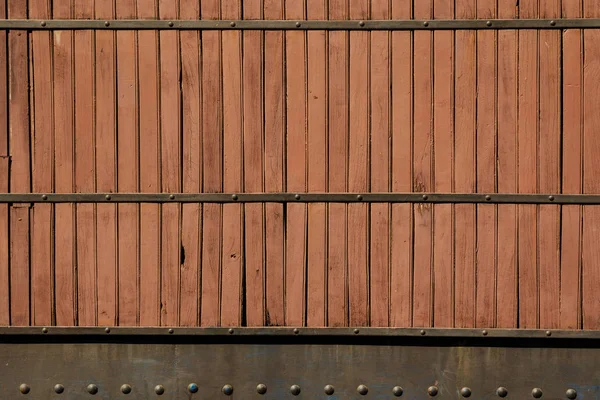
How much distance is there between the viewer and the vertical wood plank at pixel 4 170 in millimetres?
3174

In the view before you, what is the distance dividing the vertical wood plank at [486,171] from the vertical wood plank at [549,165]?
176mm

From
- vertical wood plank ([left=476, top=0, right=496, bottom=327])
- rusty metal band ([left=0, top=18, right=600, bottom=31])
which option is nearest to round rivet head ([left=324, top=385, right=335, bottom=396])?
vertical wood plank ([left=476, top=0, right=496, bottom=327])

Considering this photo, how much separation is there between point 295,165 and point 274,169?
0.27ft

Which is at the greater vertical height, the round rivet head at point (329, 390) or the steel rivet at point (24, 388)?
the steel rivet at point (24, 388)

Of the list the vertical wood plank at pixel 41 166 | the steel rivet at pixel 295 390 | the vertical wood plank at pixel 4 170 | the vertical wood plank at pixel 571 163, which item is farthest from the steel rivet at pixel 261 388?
the vertical wood plank at pixel 571 163

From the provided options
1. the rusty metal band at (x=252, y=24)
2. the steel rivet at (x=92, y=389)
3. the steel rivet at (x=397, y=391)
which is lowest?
the steel rivet at (x=397, y=391)

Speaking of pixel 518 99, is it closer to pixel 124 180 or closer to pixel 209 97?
pixel 209 97

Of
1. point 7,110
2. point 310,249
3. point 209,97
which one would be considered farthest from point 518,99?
point 7,110

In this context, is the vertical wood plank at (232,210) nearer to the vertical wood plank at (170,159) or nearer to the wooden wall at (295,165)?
the wooden wall at (295,165)

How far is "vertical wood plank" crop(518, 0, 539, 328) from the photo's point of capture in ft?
10.3

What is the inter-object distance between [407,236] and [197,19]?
1150 mm

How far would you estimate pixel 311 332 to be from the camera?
316 cm

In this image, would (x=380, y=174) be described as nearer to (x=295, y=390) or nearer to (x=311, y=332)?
(x=311, y=332)

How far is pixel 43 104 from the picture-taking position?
10.4 feet
